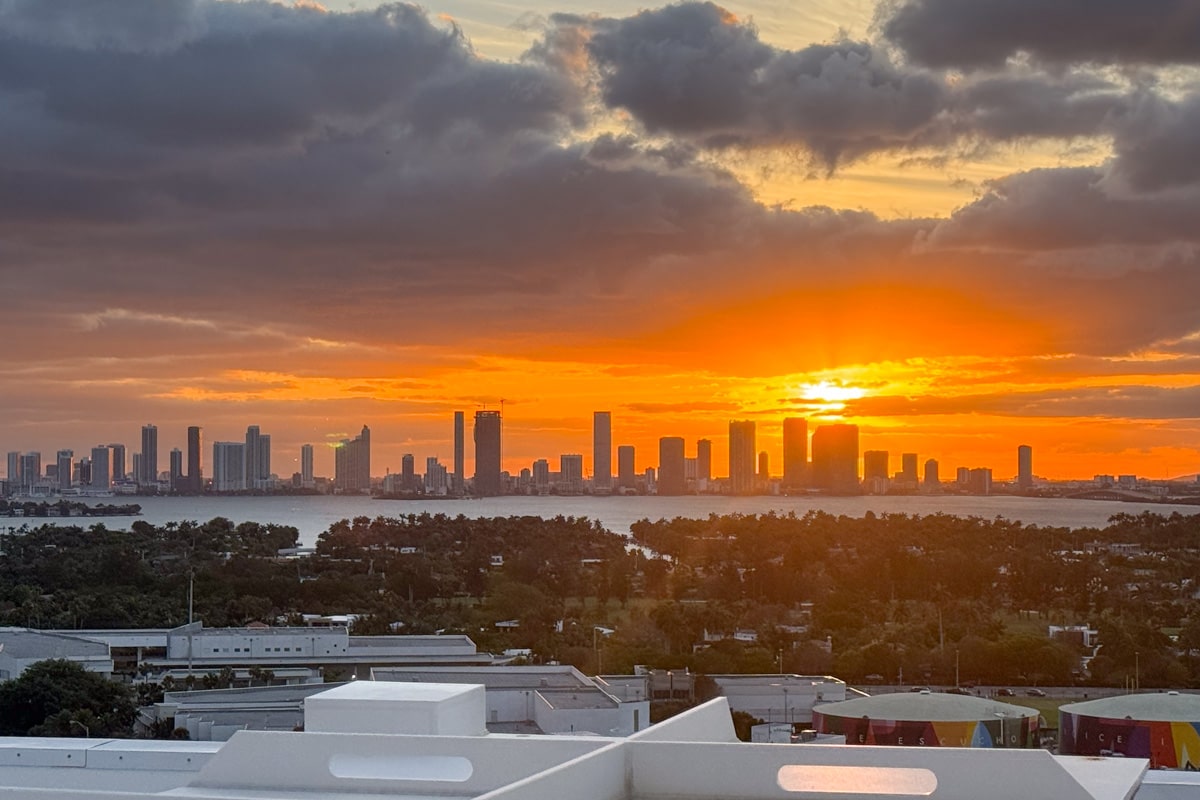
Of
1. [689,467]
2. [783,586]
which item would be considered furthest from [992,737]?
[689,467]

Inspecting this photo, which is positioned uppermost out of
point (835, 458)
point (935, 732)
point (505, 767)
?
point (835, 458)

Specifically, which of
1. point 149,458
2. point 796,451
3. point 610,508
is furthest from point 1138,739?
point 149,458

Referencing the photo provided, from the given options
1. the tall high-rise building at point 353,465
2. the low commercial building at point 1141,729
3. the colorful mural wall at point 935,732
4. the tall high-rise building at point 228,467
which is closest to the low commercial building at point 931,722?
the colorful mural wall at point 935,732

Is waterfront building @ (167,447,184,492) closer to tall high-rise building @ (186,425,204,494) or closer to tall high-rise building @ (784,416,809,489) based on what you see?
tall high-rise building @ (186,425,204,494)

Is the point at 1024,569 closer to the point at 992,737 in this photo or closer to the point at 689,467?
the point at 992,737

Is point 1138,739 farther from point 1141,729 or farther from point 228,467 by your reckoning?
point 228,467
